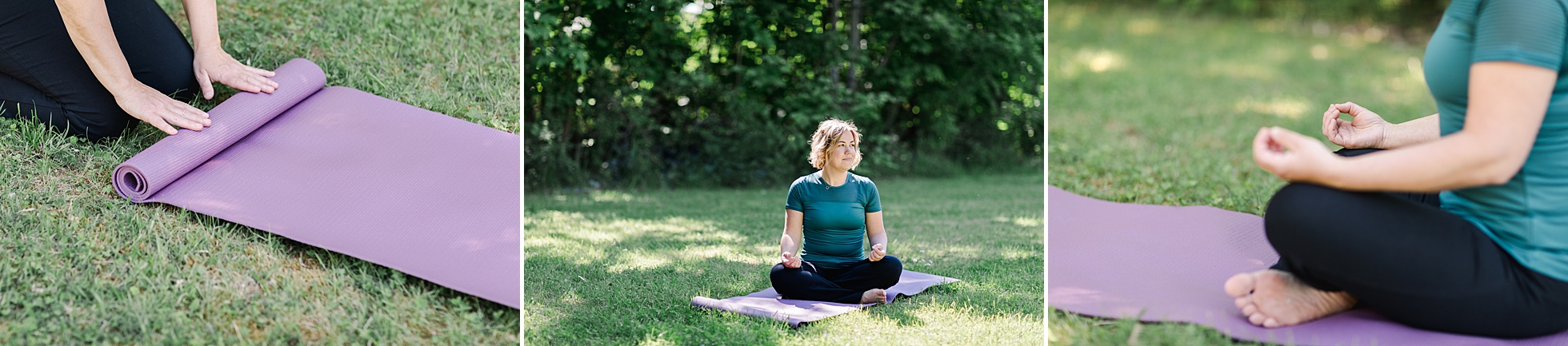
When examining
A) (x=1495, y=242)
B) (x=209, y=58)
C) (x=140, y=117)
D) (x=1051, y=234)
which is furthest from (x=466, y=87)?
(x=1495, y=242)

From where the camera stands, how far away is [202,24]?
3652mm

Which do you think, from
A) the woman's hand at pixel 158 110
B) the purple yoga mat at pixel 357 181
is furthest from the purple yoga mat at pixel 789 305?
the woman's hand at pixel 158 110

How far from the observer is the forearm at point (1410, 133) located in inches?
101

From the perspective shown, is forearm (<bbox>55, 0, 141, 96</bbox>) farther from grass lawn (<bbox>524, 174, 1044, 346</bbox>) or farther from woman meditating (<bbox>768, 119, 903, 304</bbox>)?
woman meditating (<bbox>768, 119, 903, 304</bbox>)

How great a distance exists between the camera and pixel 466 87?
4.45 metres

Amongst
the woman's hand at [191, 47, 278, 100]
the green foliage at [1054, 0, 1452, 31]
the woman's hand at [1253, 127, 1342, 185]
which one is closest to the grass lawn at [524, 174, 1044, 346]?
the woman's hand at [1253, 127, 1342, 185]

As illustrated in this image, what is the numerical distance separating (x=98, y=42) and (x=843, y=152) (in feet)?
8.01

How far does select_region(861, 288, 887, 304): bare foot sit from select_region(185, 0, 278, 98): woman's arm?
2432 mm

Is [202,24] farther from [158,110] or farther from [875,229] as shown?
[875,229]

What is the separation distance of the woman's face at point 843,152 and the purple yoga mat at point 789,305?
1.42ft

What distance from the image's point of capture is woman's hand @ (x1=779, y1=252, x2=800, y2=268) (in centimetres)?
284

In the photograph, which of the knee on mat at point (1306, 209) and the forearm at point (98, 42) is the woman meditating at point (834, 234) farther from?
the forearm at point (98, 42)

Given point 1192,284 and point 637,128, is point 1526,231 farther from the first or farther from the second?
point 637,128

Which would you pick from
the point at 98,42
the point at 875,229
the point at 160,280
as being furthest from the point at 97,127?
the point at 875,229
